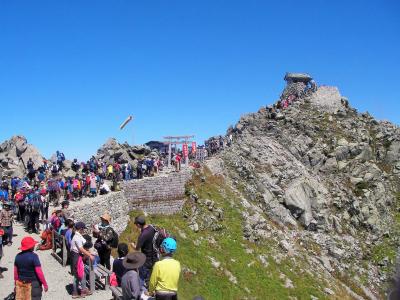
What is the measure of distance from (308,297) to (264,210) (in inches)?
462

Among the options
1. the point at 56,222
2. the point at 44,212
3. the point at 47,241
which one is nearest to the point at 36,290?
the point at 56,222

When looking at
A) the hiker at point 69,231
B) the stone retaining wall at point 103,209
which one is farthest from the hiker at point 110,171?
the hiker at point 69,231

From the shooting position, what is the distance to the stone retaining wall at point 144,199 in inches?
1088

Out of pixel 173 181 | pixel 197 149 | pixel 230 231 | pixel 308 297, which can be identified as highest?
pixel 197 149

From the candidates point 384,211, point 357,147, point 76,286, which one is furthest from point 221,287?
point 357,147

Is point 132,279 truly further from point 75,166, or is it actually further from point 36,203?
point 75,166

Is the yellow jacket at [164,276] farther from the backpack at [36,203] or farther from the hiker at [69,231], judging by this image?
the backpack at [36,203]

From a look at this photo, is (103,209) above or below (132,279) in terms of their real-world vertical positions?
below

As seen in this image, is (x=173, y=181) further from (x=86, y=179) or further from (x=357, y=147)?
(x=357, y=147)

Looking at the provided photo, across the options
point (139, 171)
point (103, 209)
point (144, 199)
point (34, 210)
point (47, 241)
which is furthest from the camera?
point (139, 171)

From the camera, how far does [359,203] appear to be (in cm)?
4119

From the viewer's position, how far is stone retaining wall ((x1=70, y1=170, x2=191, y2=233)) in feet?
90.7

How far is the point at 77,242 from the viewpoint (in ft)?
43.6

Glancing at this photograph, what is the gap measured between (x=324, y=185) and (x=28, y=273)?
36.5 metres
